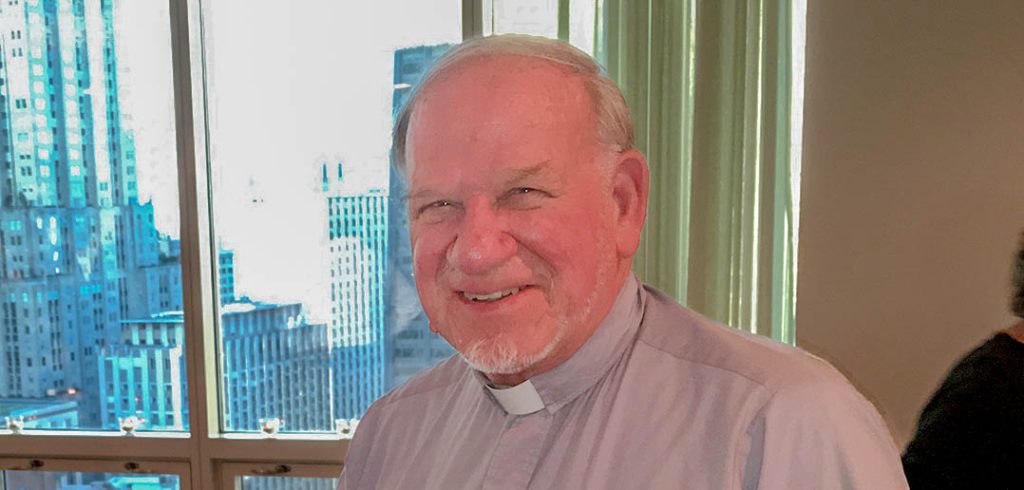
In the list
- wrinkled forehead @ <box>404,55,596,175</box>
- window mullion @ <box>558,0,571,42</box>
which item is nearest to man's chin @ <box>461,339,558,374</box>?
wrinkled forehead @ <box>404,55,596,175</box>

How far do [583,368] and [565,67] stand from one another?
36 cm

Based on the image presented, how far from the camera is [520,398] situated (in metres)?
1.03

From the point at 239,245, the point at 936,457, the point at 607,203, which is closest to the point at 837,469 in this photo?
the point at 607,203

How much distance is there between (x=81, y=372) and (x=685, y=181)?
8.54 ft

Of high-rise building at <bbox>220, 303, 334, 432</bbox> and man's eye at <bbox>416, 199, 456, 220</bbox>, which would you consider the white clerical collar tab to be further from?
high-rise building at <bbox>220, 303, 334, 432</bbox>

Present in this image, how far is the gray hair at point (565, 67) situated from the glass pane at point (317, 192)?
2.25 metres

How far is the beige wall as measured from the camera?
8.18ft

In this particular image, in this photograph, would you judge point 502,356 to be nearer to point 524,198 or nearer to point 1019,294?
point 524,198

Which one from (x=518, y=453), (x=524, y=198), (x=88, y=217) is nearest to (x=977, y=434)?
(x=518, y=453)

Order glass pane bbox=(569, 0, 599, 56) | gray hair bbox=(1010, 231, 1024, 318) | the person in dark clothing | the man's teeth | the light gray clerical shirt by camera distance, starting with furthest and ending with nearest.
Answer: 1. glass pane bbox=(569, 0, 599, 56)
2. gray hair bbox=(1010, 231, 1024, 318)
3. the person in dark clothing
4. the man's teeth
5. the light gray clerical shirt

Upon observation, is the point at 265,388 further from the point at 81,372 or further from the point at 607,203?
the point at 607,203

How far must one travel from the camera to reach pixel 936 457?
1298mm

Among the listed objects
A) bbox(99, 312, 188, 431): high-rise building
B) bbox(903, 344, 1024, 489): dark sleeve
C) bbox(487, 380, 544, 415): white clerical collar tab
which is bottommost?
bbox(99, 312, 188, 431): high-rise building

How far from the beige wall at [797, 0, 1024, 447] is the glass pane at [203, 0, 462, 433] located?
1.41 m
